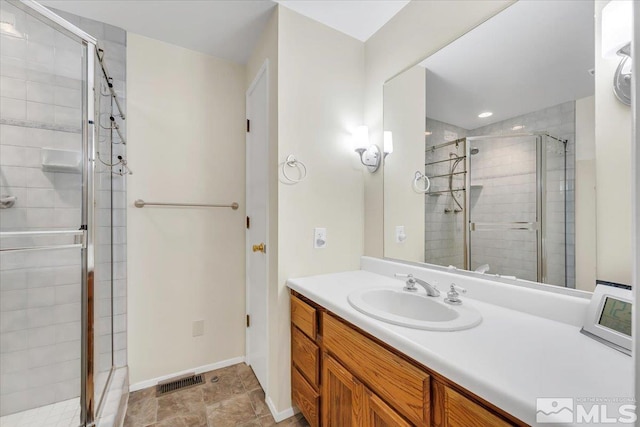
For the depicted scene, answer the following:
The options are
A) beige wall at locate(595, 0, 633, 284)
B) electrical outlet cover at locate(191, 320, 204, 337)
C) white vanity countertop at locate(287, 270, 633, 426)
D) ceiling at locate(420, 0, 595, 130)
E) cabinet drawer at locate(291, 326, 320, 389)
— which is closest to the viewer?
white vanity countertop at locate(287, 270, 633, 426)

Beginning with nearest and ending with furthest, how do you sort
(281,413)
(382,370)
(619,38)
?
(619,38), (382,370), (281,413)

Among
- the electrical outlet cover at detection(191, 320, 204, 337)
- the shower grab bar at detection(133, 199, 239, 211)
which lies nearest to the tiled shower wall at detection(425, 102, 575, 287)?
the shower grab bar at detection(133, 199, 239, 211)

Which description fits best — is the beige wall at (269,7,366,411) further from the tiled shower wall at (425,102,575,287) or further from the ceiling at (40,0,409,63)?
the tiled shower wall at (425,102,575,287)

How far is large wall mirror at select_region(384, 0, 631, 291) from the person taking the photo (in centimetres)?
85

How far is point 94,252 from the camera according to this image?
1.25 m

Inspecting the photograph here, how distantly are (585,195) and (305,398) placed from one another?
60.3 inches

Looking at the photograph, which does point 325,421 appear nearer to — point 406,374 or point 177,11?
point 406,374

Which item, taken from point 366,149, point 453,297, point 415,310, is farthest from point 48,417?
point 366,149

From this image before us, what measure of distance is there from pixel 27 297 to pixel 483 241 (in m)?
2.45

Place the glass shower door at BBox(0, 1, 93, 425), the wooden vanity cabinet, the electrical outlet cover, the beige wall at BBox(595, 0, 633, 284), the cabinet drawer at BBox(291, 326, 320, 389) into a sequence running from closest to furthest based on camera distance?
the wooden vanity cabinet
the beige wall at BBox(595, 0, 633, 284)
the cabinet drawer at BBox(291, 326, 320, 389)
the glass shower door at BBox(0, 1, 93, 425)
the electrical outlet cover

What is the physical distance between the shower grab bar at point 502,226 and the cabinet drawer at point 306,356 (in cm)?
97

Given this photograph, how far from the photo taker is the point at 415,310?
1195 mm

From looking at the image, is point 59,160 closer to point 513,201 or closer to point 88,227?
point 88,227

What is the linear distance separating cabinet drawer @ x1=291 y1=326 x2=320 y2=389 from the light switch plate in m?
0.50
